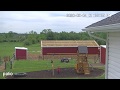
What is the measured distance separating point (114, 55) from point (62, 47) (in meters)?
7.47

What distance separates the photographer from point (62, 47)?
1005 cm

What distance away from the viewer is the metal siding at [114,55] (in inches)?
95.1

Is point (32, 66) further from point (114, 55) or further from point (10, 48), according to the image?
point (114, 55)

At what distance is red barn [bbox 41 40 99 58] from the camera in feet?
32.3

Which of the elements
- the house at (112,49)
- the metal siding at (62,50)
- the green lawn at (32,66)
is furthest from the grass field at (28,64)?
the house at (112,49)

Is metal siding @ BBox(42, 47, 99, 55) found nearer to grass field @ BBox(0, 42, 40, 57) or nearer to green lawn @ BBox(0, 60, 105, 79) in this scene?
grass field @ BBox(0, 42, 40, 57)

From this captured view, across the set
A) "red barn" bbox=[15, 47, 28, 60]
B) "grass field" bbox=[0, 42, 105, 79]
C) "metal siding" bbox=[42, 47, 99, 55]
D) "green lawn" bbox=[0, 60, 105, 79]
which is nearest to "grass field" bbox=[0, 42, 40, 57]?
"grass field" bbox=[0, 42, 105, 79]

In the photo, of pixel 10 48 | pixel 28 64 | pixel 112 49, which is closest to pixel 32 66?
pixel 28 64

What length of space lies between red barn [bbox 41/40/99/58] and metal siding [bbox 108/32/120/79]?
6923 millimetres

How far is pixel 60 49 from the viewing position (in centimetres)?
1002

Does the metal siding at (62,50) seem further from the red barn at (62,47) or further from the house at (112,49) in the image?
the house at (112,49)

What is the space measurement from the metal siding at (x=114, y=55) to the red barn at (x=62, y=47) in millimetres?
6923

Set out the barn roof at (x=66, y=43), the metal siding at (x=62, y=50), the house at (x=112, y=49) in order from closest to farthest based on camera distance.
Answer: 1. the house at (x=112, y=49)
2. the metal siding at (x=62, y=50)
3. the barn roof at (x=66, y=43)
